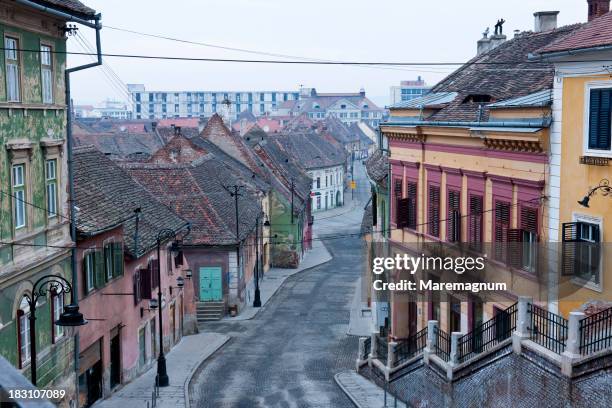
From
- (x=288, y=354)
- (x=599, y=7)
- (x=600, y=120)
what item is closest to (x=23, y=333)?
(x=600, y=120)

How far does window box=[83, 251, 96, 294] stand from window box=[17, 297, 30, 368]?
4433mm

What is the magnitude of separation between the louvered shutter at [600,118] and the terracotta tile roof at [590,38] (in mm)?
1113

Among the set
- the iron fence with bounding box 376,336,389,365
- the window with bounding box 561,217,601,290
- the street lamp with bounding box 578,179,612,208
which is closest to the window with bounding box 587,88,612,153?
the street lamp with bounding box 578,179,612,208

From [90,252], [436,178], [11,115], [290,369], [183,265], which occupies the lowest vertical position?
[290,369]

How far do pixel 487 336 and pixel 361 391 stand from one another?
737 cm

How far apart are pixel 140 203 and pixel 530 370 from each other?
20683 mm

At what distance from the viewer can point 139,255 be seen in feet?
97.5

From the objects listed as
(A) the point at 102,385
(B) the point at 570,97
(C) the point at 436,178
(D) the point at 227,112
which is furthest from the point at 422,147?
(D) the point at 227,112

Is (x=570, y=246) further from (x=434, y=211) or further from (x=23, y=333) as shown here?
(x=23, y=333)

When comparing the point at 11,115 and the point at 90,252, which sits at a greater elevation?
the point at 11,115

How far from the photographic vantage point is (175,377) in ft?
103

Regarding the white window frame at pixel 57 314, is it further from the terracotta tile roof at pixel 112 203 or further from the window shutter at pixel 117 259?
the window shutter at pixel 117 259

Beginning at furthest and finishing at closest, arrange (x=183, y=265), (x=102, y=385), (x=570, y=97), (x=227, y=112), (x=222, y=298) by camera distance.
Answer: (x=227, y=112) < (x=222, y=298) < (x=183, y=265) < (x=102, y=385) < (x=570, y=97)

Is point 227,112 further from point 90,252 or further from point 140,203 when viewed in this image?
point 90,252
